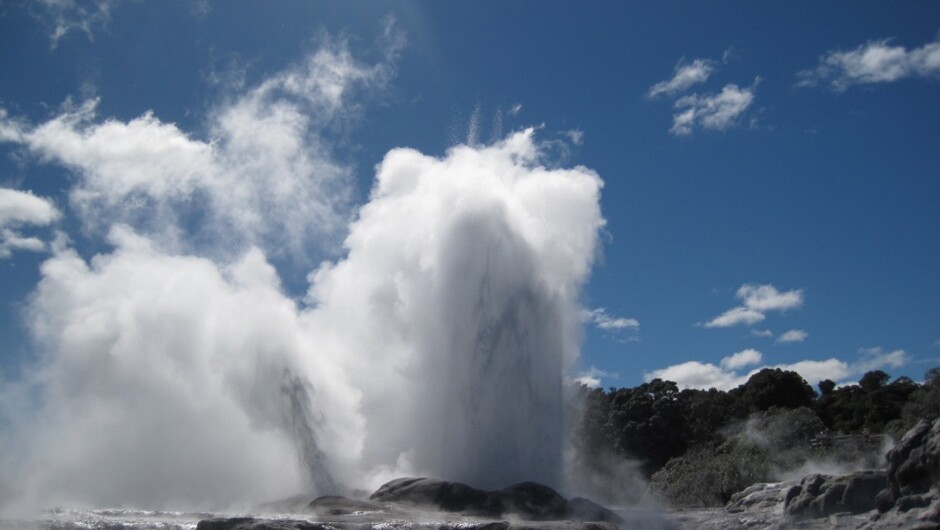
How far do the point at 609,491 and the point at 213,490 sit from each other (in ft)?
76.8

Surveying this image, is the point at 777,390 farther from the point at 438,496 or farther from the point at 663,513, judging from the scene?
the point at 438,496

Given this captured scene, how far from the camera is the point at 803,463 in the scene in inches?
1773

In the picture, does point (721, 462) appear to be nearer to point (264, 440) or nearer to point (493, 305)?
point (493, 305)

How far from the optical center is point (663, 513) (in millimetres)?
30000

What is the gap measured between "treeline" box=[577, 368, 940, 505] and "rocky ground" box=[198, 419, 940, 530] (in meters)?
12.8

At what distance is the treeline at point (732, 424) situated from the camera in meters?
44.7

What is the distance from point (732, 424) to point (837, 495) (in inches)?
1978

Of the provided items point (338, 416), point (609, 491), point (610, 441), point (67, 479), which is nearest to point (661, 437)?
point (610, 441)

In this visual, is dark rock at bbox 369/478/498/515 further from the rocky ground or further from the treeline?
the treeline

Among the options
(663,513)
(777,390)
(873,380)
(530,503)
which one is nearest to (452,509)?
(530,503)

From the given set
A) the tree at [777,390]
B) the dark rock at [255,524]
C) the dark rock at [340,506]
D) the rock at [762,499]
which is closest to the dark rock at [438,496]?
the dark rock at [340,506]

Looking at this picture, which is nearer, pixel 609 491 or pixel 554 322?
pixel 554 322

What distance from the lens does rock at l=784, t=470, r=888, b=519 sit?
817 inches

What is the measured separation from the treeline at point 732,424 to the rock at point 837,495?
43.4ft
